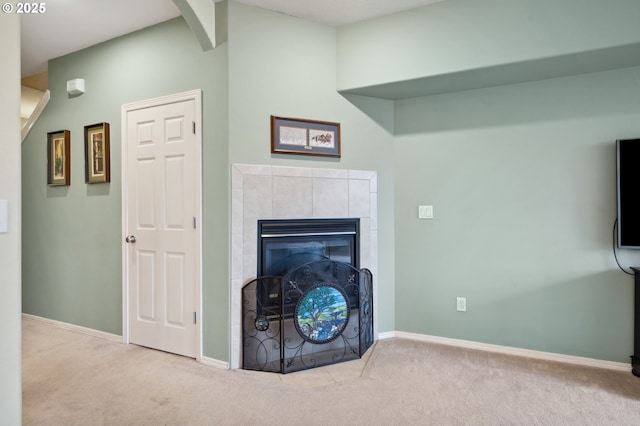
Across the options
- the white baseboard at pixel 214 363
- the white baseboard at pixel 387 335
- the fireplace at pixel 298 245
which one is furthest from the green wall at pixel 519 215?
the white baseboard at pixel 214 363

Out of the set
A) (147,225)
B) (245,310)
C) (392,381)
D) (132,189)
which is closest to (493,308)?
(392,381)

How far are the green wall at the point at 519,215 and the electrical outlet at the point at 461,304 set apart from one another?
0.10 ft

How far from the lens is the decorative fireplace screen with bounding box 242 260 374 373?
9.02 feet

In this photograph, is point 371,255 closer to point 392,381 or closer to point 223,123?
point 392,381

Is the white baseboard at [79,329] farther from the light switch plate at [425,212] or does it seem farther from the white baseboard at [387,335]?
the light switch plate at [425,212]

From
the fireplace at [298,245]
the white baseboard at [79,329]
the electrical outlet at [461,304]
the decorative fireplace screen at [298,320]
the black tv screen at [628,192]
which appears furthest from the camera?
the white baseboard at [79,329]

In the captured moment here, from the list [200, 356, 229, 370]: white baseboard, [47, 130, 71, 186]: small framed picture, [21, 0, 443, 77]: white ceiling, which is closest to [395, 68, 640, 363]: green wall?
[21, 0, 443, 77]: white ceiling

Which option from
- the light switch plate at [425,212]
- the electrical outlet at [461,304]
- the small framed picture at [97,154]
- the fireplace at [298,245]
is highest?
the small framed picture at [97,154]

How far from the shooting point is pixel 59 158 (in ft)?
12.0

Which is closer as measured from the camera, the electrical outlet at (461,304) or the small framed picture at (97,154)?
the electrical outlet at (461,304)

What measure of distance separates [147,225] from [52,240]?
52.5 inches

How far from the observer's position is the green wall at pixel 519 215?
2.79 meters
